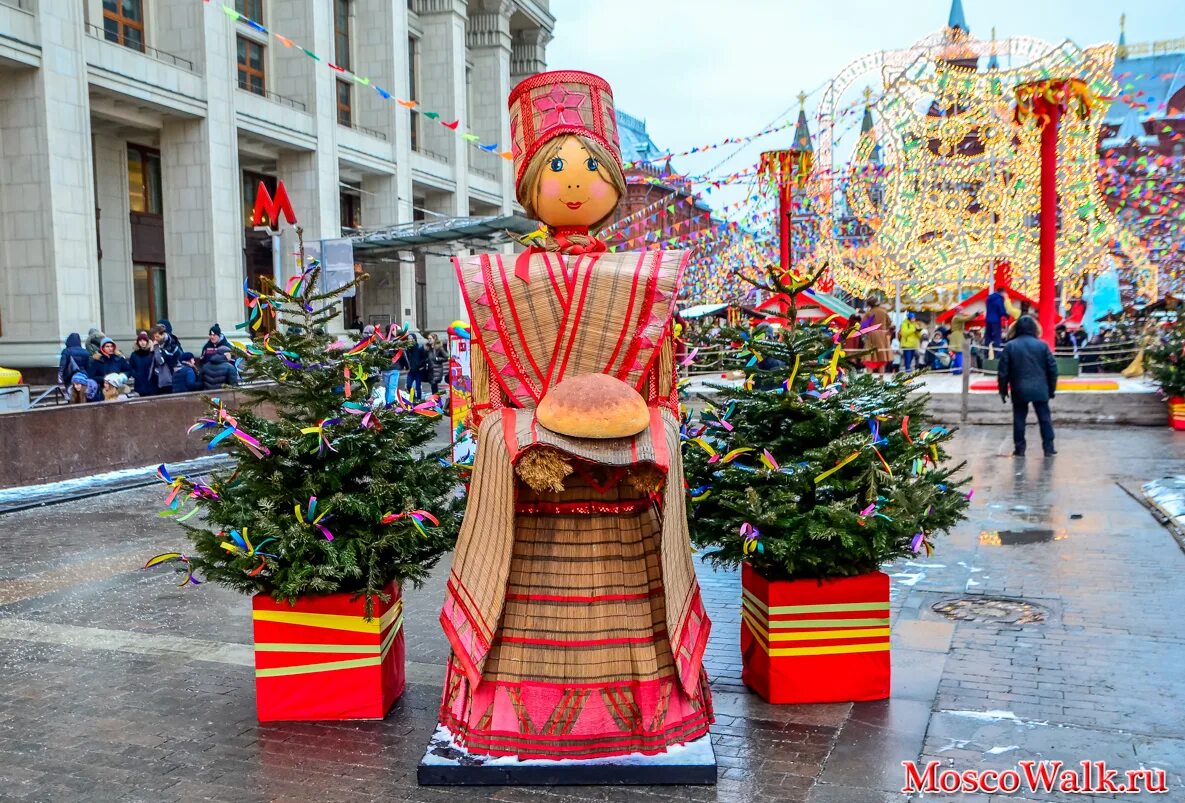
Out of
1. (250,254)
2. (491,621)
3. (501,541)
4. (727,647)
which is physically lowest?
(727,647)

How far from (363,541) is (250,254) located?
87.2 feet

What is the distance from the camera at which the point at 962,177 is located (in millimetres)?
22000

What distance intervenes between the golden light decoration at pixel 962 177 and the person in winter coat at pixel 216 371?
1332 cm

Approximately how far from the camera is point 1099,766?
13.0ft

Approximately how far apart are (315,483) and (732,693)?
225 cm

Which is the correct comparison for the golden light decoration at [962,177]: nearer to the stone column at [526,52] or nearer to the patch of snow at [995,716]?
the patch of snow at [995,716]

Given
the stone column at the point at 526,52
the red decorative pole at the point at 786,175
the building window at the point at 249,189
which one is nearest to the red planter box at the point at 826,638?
the red decorative pole at the point at 786,175

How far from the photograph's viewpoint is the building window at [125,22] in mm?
21672

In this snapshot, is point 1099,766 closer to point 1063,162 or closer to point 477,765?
point 477,765

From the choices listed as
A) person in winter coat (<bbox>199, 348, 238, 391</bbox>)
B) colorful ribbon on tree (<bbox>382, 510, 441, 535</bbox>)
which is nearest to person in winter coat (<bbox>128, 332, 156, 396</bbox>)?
person in winter coat (<bbox>199, 348, 238, 391</bbox>)

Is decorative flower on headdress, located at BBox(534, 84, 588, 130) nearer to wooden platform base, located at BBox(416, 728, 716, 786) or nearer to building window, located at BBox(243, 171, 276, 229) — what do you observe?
wooden platform base, located at BBox(416, 728, 716, 786)

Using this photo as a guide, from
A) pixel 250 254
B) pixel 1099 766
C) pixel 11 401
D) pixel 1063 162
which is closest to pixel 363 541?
pixel 1099 766

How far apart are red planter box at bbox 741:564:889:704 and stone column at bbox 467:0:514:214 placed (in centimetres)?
3632

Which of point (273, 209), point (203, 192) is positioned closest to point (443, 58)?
point (203, 192)
